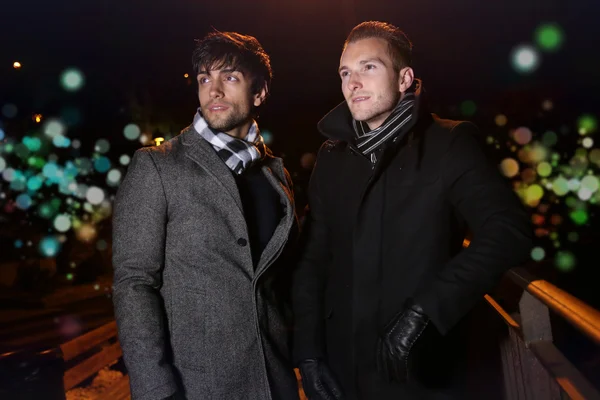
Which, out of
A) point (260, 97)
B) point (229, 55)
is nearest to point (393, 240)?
point (260, 97)

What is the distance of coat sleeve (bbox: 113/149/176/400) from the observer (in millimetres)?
2291

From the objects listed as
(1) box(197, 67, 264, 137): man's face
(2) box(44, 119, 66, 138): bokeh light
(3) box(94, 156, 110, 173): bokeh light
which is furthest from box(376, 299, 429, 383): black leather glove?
(3) box(94, 156, 110, 173): bokeh light

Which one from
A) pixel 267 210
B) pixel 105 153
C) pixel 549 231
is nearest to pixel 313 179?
pixel 267 210

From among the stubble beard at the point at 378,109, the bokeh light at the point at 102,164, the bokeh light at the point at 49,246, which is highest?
the bokeh light at the point at 102,164

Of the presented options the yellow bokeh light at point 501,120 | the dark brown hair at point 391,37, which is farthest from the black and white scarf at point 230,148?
the yellow bokeh light at point 501,120

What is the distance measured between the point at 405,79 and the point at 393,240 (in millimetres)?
903

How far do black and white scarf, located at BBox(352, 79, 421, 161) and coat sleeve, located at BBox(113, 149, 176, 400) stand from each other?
1082mm

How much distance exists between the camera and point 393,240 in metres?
2.45

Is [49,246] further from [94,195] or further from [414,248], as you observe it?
[414,248]

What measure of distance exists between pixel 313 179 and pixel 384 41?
0.90 metres

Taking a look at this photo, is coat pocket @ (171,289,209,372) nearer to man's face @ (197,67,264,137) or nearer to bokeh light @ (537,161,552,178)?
man's face @ (197,67,264,137)

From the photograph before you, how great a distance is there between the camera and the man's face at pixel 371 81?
264 cm

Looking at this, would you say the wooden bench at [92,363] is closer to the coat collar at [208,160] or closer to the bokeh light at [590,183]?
the coat collar at [208,160]

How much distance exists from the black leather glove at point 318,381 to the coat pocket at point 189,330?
56 cm
